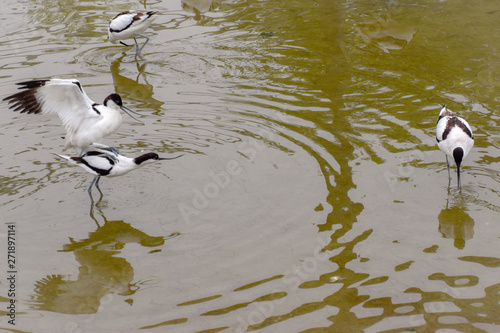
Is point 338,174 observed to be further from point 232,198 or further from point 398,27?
point 398,27

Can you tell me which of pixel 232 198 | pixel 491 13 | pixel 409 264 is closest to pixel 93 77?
pixel 232 198

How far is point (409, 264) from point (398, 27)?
24.2 ft

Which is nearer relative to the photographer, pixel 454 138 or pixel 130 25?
pixel 454 138

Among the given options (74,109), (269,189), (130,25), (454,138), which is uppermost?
(130,25)

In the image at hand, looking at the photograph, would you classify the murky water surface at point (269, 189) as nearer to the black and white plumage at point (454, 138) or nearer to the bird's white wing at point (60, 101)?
the black and white plumage at point (454, 138)

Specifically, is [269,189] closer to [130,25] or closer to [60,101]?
[60,101]

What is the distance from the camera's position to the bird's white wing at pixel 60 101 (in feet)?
25.1

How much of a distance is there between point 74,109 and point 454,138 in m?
4.56

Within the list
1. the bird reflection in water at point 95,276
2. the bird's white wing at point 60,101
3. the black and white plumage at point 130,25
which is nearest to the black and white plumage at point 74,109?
the bird's white wing at point 60,101

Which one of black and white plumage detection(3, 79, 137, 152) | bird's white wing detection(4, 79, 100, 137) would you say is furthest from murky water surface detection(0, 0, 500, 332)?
bird's white wing detection(4, 79, 100, 137)

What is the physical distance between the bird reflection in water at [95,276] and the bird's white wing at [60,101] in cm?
152

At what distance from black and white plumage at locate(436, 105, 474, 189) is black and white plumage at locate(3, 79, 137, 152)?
12.9 feet

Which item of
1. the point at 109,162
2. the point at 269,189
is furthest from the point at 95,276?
the point at 269,189

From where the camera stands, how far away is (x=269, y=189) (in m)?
7.63
